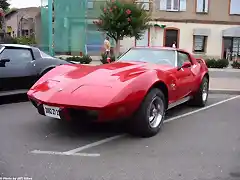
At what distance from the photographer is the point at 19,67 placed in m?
7.14

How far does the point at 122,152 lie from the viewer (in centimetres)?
409

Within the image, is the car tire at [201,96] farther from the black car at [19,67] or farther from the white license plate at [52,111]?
the white license plate at [52,111]

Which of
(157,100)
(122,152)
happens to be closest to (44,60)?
(157,100)

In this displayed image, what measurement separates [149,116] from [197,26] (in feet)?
83.7

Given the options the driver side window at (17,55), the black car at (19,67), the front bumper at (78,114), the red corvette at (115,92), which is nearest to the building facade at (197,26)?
the black car at (19,67)

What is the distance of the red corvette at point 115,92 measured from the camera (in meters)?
4.22

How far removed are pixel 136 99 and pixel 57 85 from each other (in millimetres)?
1170

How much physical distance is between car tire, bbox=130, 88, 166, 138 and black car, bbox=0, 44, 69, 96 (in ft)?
11.0

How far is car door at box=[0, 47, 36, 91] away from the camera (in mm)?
6828

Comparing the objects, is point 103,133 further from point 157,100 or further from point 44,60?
point 44,60

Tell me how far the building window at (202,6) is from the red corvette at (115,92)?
79.4 ft

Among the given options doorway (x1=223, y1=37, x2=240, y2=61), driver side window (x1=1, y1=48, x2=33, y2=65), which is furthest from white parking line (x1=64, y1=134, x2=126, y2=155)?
doorway (x1=223, y1=37, x2=240, y2=61)

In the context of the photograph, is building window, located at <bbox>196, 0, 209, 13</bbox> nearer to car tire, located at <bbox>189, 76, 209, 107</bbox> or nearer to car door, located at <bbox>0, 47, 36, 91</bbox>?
car tire, located at <bbox>189, 76, 209, 107</bbox>

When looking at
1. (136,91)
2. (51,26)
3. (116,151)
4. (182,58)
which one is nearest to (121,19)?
(51,26)
